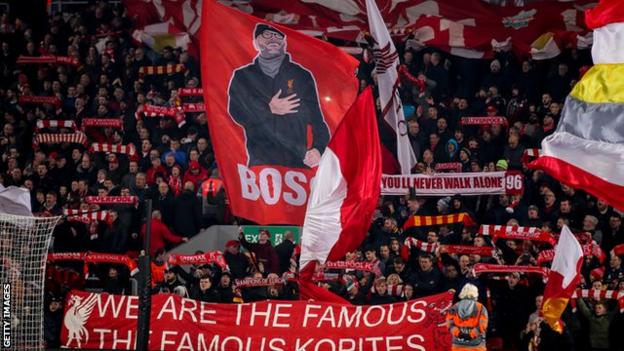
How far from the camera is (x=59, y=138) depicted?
25.1 meters

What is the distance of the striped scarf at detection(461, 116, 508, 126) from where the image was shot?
2328 cm

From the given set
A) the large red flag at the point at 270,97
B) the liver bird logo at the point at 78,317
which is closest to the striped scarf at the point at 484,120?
the large red flag at the point at 270,97

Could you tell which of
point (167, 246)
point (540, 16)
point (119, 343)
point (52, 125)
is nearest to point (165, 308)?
point (119, 343)

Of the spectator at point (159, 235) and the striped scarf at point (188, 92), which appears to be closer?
the spectator at point (159, 235)

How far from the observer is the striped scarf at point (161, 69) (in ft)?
86.4

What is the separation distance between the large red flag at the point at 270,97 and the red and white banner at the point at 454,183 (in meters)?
3.58

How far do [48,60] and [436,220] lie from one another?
10.5 metres

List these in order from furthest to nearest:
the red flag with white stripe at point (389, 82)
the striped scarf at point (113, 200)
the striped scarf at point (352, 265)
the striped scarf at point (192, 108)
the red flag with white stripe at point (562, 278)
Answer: the striped scarf at point (192, 108) → the striped scarf at point (113, 200) → the red flag with white stripe at point (389, 82) → the striped scarf at point (352, 265) → the red flag with white stripe at point (562, 278)

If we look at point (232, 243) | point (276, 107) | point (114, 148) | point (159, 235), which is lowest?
point (232, 243)

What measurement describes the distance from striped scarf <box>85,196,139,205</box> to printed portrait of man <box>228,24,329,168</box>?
15.3 ft

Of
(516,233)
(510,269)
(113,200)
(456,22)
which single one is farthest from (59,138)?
(510,269)

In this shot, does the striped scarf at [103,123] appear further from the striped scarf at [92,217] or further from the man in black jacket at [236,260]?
the man in black jacket at [236,260]

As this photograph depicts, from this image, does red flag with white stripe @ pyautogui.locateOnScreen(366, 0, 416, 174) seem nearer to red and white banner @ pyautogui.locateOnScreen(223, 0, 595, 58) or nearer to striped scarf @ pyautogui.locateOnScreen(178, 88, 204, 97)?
red and white banner @ pyautogui.locateOnScreen(223, 0, 595, 58)

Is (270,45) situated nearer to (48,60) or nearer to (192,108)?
(192,108)
